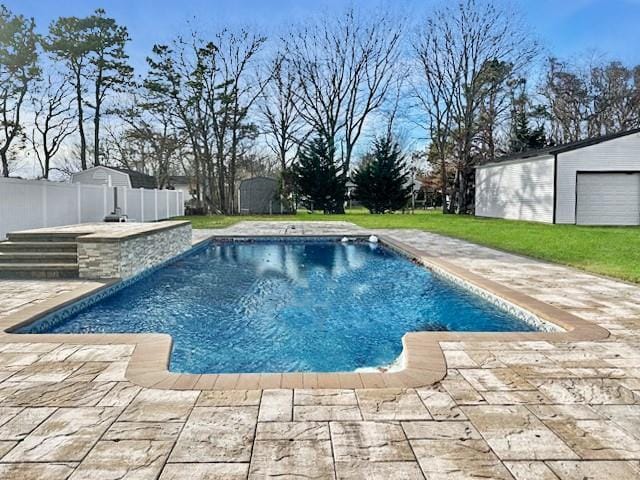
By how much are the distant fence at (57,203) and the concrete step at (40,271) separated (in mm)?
3525

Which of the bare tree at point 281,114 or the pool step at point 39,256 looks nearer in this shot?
the pool step at point 39,256

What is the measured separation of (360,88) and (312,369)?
26.7 m

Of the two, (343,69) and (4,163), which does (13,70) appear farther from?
(343,69)

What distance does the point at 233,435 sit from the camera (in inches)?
85.0

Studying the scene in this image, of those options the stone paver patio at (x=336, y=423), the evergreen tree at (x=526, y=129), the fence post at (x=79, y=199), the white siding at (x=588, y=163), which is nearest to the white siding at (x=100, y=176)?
the fence post at (x=79, y=199)

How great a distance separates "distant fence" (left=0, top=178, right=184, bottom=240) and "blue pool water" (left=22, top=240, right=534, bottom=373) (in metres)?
4.11

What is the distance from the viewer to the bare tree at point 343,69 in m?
26.6

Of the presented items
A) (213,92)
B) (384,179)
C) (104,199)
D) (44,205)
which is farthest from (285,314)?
(384,179)

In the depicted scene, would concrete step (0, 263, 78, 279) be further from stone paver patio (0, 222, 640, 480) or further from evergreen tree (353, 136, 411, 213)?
evergreen tree (353, 136, 411, 213)

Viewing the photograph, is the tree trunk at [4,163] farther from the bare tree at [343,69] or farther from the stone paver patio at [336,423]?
the stone paver patio at [336,423]

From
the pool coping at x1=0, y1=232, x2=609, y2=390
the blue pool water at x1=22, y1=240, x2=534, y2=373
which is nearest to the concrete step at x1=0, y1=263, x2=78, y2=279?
the blue pool water at x1=22, y1=240, x2=534, y2=373

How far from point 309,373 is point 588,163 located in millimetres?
17586

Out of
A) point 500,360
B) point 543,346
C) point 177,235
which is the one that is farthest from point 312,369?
point 177,235

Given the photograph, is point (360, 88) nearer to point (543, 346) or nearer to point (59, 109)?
point (59, 109)
